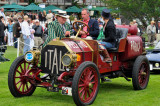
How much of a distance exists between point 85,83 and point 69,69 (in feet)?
1.36

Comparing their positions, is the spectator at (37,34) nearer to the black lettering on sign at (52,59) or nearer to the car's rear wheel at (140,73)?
the car's rear wheel at (140,73)

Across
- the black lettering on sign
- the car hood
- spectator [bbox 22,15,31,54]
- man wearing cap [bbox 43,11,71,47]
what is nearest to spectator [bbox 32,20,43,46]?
spectator [bbox 22,15,31,54]

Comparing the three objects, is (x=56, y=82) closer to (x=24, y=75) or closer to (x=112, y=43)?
(x=24, y=75)

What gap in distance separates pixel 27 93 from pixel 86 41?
168 cm

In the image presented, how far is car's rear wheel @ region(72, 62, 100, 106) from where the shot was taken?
712 cm

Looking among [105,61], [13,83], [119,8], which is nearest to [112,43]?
[105,61]

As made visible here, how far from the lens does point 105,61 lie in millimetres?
8664

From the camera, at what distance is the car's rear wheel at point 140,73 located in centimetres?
907

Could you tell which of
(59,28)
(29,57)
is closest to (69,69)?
(29,57)

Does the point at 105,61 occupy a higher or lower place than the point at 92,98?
higher

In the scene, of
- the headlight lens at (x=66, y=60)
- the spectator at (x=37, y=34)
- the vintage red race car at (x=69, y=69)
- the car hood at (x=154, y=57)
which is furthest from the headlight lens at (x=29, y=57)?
the spectator at (x=37, y=34)

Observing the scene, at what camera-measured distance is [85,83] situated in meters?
7.45

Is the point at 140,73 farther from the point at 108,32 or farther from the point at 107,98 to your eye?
the point at 107,98

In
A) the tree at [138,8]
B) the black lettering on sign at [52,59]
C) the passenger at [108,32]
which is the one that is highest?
the tree at [138,8]
